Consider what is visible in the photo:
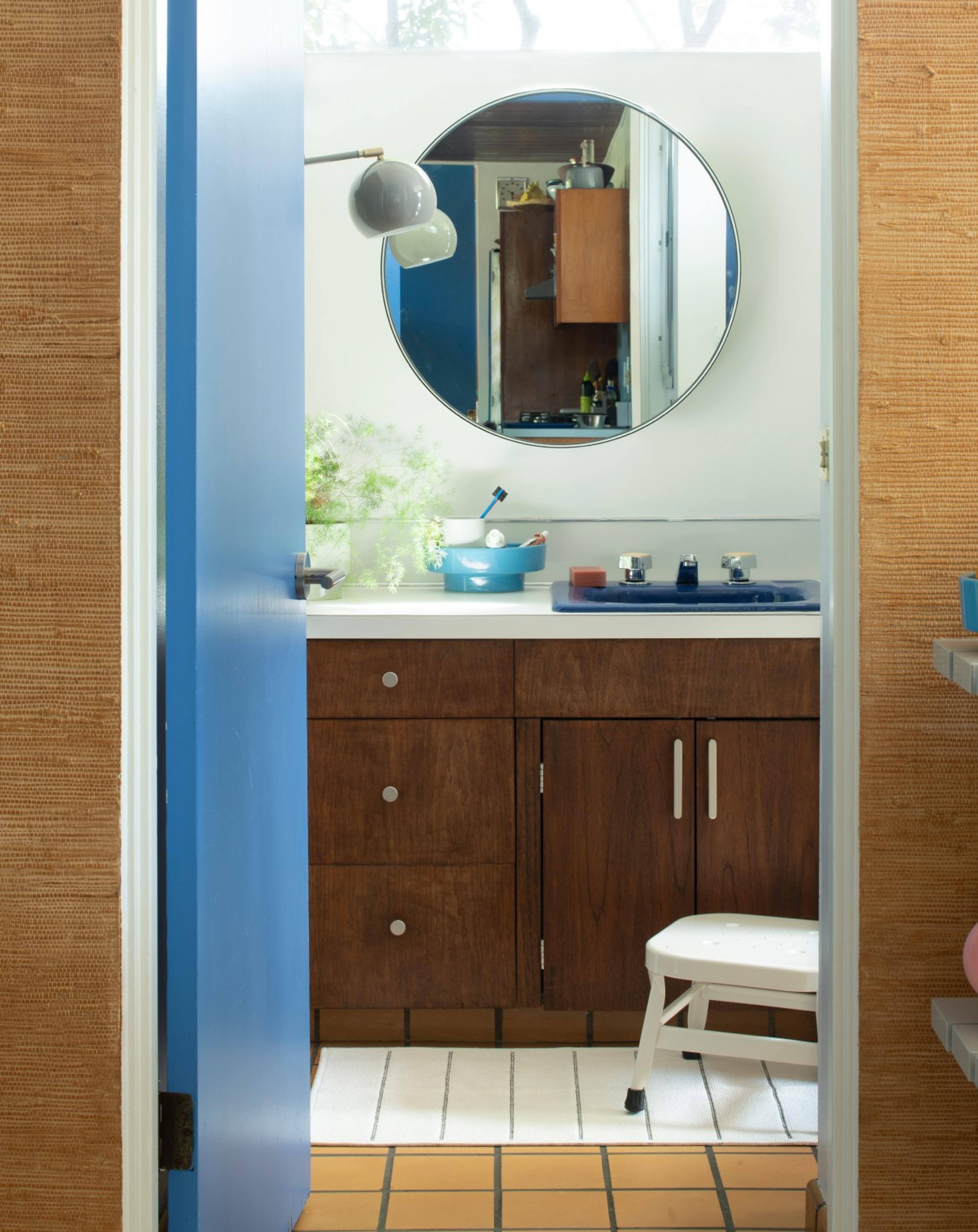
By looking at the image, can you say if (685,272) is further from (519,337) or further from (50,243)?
(50,243)

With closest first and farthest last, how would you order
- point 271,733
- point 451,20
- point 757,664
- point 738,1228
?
point 271,733
point 738,1228
point 757,664
point 451,20

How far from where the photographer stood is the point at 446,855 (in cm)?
238

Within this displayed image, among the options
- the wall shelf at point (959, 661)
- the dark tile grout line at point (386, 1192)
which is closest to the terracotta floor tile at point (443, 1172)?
the dark tile grout line at point (386, 1192)

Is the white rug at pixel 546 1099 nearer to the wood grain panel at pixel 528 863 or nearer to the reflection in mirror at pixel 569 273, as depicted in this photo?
the wood grain panel at pixel 528 863

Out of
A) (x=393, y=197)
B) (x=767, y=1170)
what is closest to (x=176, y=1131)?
(x=767, y=1170)

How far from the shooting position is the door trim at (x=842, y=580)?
1373mm

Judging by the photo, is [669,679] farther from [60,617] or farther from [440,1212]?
[60,617]

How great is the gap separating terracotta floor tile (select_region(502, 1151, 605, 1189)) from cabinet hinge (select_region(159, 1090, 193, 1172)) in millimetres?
793

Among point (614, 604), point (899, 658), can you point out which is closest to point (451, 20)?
point (614, 604)

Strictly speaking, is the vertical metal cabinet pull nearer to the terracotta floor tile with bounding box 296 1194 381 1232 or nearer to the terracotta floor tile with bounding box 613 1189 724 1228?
the terracotta floor tile with bounding box 613 1189 724 1228

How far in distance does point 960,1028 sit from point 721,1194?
2.58ft

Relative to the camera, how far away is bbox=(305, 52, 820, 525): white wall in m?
2.85

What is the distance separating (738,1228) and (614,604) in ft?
3.61

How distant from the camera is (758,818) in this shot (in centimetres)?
236
